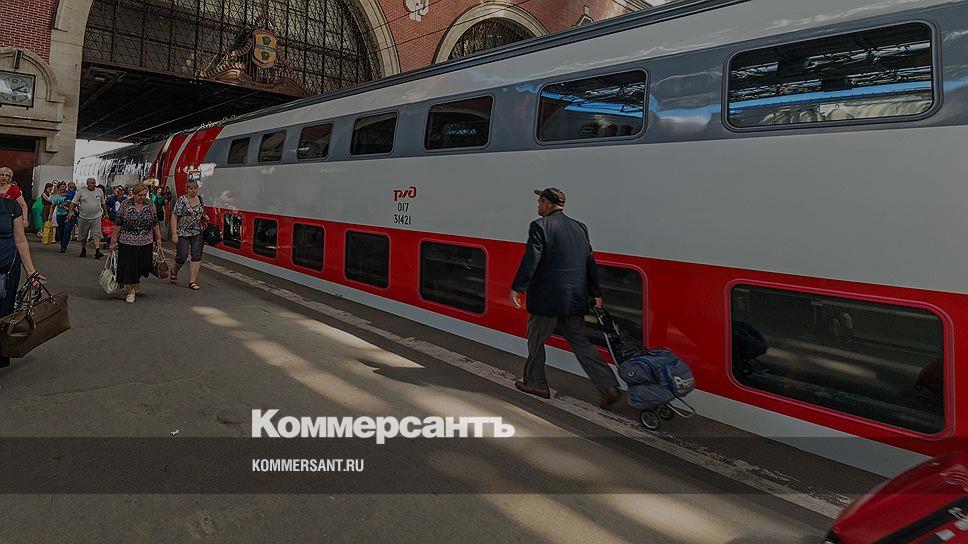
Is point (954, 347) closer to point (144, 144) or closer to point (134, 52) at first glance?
point (144, 144)

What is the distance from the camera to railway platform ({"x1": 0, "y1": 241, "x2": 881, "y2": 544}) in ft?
8.81

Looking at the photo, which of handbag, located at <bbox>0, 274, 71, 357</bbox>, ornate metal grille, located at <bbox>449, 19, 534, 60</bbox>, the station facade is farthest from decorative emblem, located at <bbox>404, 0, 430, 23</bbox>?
handbag, located at <bbox>0, 274, 71, 357</bbox>

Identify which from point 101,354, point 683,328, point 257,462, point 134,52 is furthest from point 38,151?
point 683,328

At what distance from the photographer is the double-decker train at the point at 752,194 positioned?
3201 mm

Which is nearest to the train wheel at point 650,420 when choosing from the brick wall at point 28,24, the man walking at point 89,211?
the man walking at point 89,211

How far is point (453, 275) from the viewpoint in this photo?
20.9ft

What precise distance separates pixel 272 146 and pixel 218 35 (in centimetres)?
1230

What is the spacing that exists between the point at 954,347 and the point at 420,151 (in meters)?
5.29

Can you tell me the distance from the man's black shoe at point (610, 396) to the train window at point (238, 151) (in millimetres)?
8828

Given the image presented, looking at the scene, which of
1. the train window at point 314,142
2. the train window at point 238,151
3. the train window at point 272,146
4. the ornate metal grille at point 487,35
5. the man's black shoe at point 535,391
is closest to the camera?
the man's black shoe at point 535,391

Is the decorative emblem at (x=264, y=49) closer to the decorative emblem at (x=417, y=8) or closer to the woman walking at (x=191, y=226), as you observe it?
the decorative emblem at (x=417, y=8)

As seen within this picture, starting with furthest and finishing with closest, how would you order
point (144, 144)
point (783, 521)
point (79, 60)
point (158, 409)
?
1. point (144, 144)
2. point (79, 60)
3. point (158, 409)
4. point (783, 521)

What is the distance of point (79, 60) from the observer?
1428 cm

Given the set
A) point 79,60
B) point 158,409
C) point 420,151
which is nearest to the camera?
point 158,409
